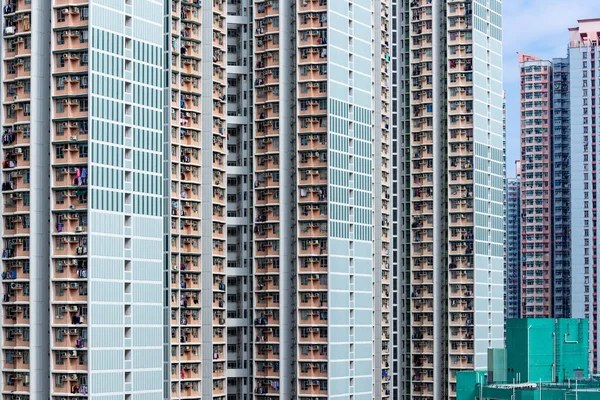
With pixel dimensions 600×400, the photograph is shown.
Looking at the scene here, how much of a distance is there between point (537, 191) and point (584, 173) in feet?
30.8

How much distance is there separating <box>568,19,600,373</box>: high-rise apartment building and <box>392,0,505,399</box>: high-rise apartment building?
139 feet

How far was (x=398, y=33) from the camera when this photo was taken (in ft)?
411

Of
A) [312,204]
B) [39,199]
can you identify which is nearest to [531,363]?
[312,204]

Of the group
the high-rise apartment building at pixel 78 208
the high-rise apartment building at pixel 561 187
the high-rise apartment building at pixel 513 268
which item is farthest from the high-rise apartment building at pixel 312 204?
the high-rise apartment building at pixel 513 268

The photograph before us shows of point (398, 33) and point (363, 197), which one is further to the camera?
point (398, 33)

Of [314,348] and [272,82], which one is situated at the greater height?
[272,82]

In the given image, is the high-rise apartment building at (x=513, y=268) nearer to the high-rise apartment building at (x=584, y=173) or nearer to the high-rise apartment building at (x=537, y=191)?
the high-rise apartment building at (x=537, y=191)

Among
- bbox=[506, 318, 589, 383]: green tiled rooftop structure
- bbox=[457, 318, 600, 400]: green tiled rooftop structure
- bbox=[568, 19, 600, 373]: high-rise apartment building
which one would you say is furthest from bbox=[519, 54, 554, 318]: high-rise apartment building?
bbox=[457, 318, 600, 400]: green tiled rooftop structure

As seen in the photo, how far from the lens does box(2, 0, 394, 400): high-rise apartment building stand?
74312 millimetres

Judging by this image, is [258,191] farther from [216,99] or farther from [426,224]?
[426,224]

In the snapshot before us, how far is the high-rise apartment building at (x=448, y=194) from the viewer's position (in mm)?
121188

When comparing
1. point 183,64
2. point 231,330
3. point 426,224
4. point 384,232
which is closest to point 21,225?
point 183,64

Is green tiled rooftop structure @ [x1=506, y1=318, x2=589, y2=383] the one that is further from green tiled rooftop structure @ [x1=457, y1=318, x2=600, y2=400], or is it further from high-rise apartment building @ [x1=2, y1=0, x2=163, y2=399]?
high-rise apartment building @ [x1=2, y1=0, x2=163, y2=399]

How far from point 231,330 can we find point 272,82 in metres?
20.7
